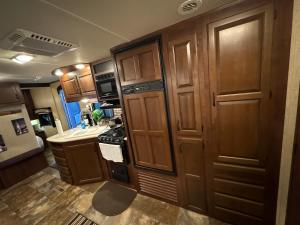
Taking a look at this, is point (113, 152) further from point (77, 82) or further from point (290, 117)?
point (290, 117)

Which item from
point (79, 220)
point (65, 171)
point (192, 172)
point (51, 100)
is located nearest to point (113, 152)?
point (79, 220)

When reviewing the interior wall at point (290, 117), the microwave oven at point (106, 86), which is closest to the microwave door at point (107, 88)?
the microwave oven at point (106, 86)

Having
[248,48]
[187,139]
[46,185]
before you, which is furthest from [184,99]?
[46,185]

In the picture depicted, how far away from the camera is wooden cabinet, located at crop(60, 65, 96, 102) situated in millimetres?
2592

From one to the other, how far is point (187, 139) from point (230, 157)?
1.49 ft

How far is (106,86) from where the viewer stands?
234 centimetres

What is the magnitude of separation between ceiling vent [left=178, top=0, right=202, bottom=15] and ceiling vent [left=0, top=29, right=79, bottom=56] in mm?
1186

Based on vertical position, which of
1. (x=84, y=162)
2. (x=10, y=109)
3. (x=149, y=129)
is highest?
(x=10, y=109)

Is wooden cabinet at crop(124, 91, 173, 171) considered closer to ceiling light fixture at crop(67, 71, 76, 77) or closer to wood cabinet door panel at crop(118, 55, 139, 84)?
wood cabinet door panel at crop(118, 55, 139, 84)

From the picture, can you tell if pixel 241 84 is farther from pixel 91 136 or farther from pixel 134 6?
pixel 91 136

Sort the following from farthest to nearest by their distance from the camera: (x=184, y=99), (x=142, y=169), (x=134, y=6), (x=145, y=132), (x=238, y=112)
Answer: (x=142, y=169) < (x=145, y=132) < (x=184, y=99) < (x=238, y=112) < (x=134, y=6)

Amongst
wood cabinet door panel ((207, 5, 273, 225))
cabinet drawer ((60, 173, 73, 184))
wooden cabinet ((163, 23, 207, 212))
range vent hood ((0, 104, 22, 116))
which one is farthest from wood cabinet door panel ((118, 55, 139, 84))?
range vent hood ((0, 104, 22, 116))

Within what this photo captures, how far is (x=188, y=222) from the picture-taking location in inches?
66.9

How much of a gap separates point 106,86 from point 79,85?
80 centimetres
